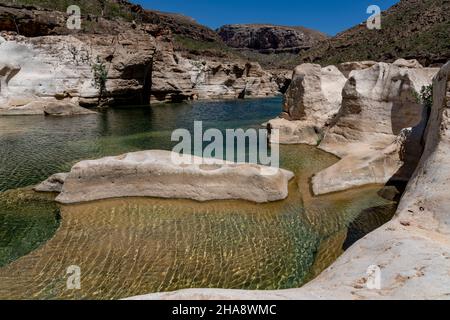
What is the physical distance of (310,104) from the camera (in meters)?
19.9

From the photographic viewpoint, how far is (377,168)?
1127 centimetres

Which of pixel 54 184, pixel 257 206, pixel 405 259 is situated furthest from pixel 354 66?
pixel 405 259

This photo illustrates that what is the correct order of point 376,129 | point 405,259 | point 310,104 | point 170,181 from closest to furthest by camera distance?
point 405,259, point 170,181, point 376,129, point 310,104

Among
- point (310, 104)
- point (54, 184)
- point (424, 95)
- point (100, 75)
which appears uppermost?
point (100, 75)

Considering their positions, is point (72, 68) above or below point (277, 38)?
below

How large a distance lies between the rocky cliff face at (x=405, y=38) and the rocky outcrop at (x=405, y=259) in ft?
157

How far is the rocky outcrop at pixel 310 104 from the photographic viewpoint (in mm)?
18297

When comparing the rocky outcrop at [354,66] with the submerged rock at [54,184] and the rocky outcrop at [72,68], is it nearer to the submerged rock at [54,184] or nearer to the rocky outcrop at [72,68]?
the submerged rock at [54,184]

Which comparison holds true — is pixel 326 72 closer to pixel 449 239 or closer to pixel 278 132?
pixel 278 132

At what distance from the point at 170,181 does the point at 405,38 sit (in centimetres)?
6122

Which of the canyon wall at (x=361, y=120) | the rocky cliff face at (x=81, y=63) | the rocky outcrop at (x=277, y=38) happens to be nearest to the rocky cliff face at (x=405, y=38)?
the rocky cliff face at (x=81, y=63)

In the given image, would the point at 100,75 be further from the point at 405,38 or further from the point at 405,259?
the point at 405,38

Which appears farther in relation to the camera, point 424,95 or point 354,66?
point 354,66
